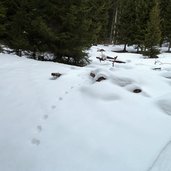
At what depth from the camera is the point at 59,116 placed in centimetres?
509

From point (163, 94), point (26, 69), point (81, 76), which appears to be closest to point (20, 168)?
point (163, 94)

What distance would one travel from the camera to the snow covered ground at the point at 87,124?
4.01m

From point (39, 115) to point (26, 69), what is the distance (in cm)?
348

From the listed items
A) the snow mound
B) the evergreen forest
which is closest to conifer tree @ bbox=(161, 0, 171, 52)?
the evergreen forest

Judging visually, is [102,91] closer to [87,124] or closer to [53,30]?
[87,124]

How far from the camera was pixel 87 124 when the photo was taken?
187 inches

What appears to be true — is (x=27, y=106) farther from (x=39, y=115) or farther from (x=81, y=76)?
(x=81, y=76)

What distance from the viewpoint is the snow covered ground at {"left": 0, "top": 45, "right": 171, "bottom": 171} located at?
4.01m

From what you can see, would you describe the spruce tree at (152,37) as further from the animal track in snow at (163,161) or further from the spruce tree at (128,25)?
the animal track in snow at (163,161)

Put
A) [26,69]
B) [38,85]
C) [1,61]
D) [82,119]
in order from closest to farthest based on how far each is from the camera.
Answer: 1. [82,119]
2. [38,85]
3. [26,69]
4. [1,61]

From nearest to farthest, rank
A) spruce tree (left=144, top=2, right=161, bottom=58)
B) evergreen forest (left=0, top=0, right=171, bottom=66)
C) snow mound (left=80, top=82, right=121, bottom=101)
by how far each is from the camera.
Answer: snow mound (left=80, top=82, right=121, bottom=101) < evergreen forest (left=0, top=0, right=171, bottom=66) < spruce tree (left=144, top=2, right=161, bottom=58)

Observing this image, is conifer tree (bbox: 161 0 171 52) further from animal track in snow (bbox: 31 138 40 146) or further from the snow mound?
animal track in snow (bbox: 31 138 40 146)

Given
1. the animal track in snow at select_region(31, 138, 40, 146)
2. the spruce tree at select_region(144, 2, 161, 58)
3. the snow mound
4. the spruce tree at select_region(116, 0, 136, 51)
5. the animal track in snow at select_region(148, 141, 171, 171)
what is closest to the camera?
the animal track in snow at select_region(148, 141, 171, 171)

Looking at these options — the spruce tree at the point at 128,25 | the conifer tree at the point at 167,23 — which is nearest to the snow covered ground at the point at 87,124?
the spruce tree at the point at 128,25
